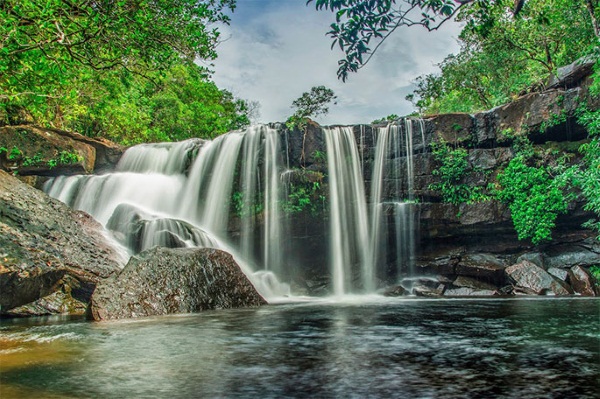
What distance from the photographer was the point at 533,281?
1154 centimetres

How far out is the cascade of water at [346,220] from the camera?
14102 mm

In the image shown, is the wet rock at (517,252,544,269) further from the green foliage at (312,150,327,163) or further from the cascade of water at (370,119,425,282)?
the green foliage at (312,150,327,163)

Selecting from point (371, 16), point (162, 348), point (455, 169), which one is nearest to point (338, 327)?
point (162, 348)

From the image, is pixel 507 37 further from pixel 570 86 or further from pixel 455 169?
pixel 455 169

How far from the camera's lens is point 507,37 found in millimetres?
18438

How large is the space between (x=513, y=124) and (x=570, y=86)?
2041 millimetres

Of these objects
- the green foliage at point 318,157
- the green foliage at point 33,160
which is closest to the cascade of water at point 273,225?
the green foliage at point 318,157

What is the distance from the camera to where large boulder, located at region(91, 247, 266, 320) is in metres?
6.46

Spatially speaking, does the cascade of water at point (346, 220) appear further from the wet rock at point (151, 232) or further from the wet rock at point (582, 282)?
the wet rock at point (582, 282)

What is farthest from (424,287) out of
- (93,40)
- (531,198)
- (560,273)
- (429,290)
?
(93,40)

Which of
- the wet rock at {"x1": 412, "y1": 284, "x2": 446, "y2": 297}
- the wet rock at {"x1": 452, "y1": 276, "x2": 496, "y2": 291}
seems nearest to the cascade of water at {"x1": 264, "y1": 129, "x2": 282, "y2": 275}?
the wet rock at {"x1": 412, "y1": 284, "x2": 446, "y2": 297}

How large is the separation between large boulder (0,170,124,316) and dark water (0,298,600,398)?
1065 mm

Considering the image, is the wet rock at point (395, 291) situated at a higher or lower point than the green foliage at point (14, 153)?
lower

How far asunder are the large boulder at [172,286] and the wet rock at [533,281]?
757 centimetres
